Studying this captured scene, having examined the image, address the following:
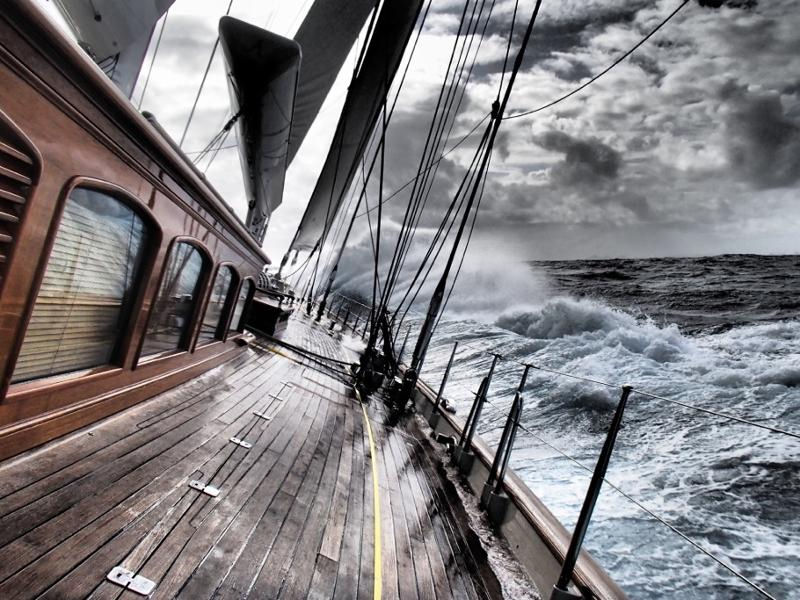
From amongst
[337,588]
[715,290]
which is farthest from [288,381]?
[715,290]

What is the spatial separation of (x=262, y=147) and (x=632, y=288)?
108 feet

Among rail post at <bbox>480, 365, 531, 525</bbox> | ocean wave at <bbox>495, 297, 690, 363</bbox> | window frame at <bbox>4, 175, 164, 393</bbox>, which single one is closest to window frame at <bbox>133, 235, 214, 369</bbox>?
window frame at <bbox>4, 175, 164, 393</bbox>

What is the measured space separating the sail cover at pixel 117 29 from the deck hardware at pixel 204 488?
7.26 metres

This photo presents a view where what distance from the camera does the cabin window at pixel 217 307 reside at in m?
5.30

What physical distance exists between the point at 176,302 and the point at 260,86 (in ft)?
19.8

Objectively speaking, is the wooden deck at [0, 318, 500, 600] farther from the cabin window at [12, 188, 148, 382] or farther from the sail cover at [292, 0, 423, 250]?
the sail cover at [292, 0, 423, 250]

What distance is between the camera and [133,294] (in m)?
3.23

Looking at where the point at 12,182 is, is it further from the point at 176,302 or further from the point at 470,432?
the point at 470,432

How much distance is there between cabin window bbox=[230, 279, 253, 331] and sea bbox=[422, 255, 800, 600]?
4881mm

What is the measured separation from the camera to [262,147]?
10914 millimetres

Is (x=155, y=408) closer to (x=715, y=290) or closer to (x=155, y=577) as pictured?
(x=155, y=577)

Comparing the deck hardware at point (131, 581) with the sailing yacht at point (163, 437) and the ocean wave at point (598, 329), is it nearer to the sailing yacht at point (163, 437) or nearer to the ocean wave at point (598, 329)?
the sailing yacht at point (163, 437)

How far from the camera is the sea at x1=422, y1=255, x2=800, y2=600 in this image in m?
6.48

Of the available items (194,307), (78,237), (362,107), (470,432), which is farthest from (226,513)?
(362,107)
